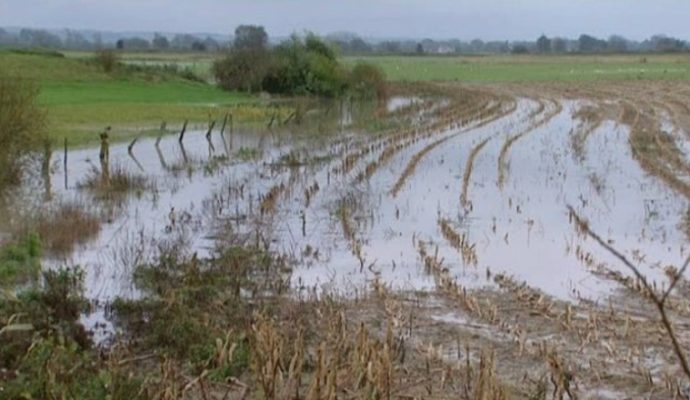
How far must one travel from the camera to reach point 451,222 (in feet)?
59.3

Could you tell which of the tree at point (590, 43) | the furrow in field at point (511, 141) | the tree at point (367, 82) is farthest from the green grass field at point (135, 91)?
the tree at point (590, 43)

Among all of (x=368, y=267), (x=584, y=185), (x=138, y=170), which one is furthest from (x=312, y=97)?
(x=368, y=267)

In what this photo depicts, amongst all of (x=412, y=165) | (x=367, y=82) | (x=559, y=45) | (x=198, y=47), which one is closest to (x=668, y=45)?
(x=559, y=45)

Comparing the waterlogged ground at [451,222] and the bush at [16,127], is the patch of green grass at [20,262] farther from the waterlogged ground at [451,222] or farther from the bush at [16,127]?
the bush at [16,127]

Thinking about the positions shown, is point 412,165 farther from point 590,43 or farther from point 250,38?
point 590,43

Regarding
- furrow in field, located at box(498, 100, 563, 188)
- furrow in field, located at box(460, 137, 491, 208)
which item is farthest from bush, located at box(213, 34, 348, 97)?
furrow in field, located at box(460, 137, 491, 208)

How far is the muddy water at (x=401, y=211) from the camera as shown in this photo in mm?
14383

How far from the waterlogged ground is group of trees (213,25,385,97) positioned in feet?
85.3

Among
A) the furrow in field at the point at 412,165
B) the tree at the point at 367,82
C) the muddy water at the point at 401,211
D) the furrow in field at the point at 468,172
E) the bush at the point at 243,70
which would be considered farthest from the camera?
the bush at the point at 243,70

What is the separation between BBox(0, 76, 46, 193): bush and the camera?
71.4ft

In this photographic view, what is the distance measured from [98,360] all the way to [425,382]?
2900 millimetres

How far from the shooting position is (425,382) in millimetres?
8734

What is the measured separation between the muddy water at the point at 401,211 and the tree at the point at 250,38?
3553 cm

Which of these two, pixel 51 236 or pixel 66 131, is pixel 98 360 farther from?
pixel 66 131
